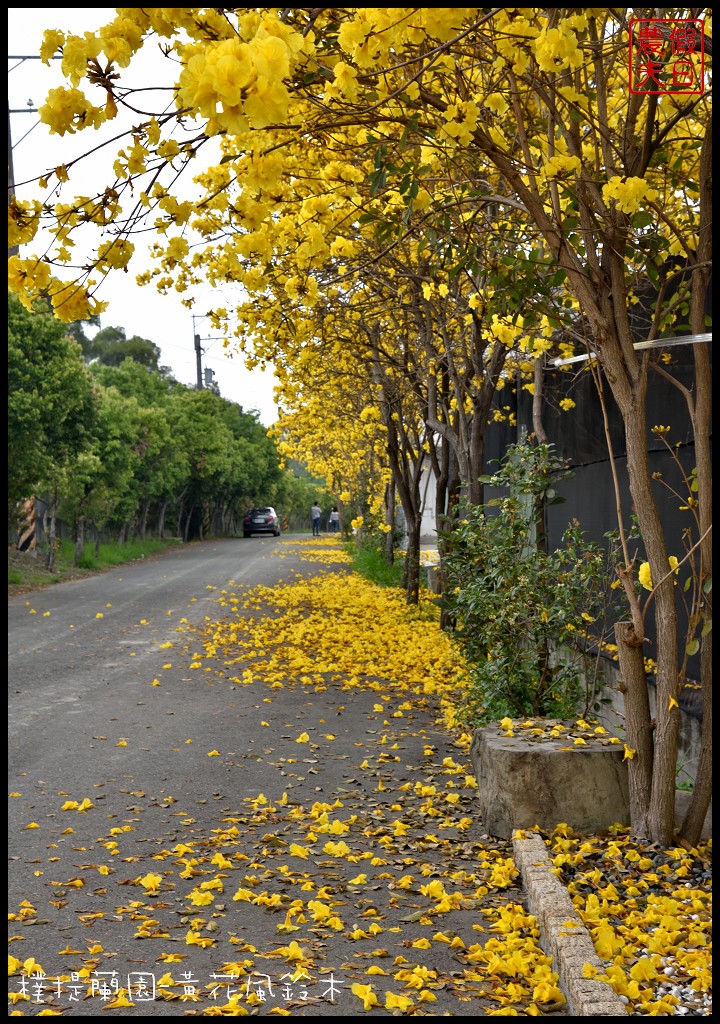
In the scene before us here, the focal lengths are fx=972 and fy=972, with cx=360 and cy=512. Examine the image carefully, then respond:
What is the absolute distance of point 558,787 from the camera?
4.87 metres

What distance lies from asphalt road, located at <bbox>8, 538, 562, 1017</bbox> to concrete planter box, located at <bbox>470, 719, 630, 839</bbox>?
0.23 m

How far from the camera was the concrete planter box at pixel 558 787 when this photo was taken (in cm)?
486

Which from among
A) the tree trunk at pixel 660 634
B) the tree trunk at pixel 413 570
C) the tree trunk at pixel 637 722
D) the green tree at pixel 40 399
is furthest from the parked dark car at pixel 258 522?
the tree trunk at pixel 660 634

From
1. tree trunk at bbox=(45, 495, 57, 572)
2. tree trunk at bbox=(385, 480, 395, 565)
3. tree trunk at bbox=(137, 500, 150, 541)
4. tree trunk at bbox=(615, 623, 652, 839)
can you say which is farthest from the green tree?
tree trunk at bbox=(615, 623, 652, 839)

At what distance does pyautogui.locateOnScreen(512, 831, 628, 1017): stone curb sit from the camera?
9.76 feet

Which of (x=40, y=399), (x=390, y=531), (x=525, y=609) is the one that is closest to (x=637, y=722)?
(x=525, y=609)

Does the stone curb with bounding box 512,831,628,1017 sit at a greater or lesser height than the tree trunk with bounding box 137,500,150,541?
lesser

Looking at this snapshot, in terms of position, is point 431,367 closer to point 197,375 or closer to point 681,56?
point 681,56

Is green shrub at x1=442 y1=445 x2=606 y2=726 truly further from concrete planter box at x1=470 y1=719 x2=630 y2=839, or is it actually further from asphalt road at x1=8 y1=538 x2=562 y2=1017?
concrete planter box at x1=470 y1=719 x2=630 y2=839

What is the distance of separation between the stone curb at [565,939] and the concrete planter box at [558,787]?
1.39ft

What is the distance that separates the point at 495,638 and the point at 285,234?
2.91 meters

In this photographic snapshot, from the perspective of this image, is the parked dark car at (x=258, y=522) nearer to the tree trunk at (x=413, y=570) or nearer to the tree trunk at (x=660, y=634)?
the tree trunk at (x=413, y=570)

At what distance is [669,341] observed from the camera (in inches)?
164

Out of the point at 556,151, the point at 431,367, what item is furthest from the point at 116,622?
the point at 556,151
